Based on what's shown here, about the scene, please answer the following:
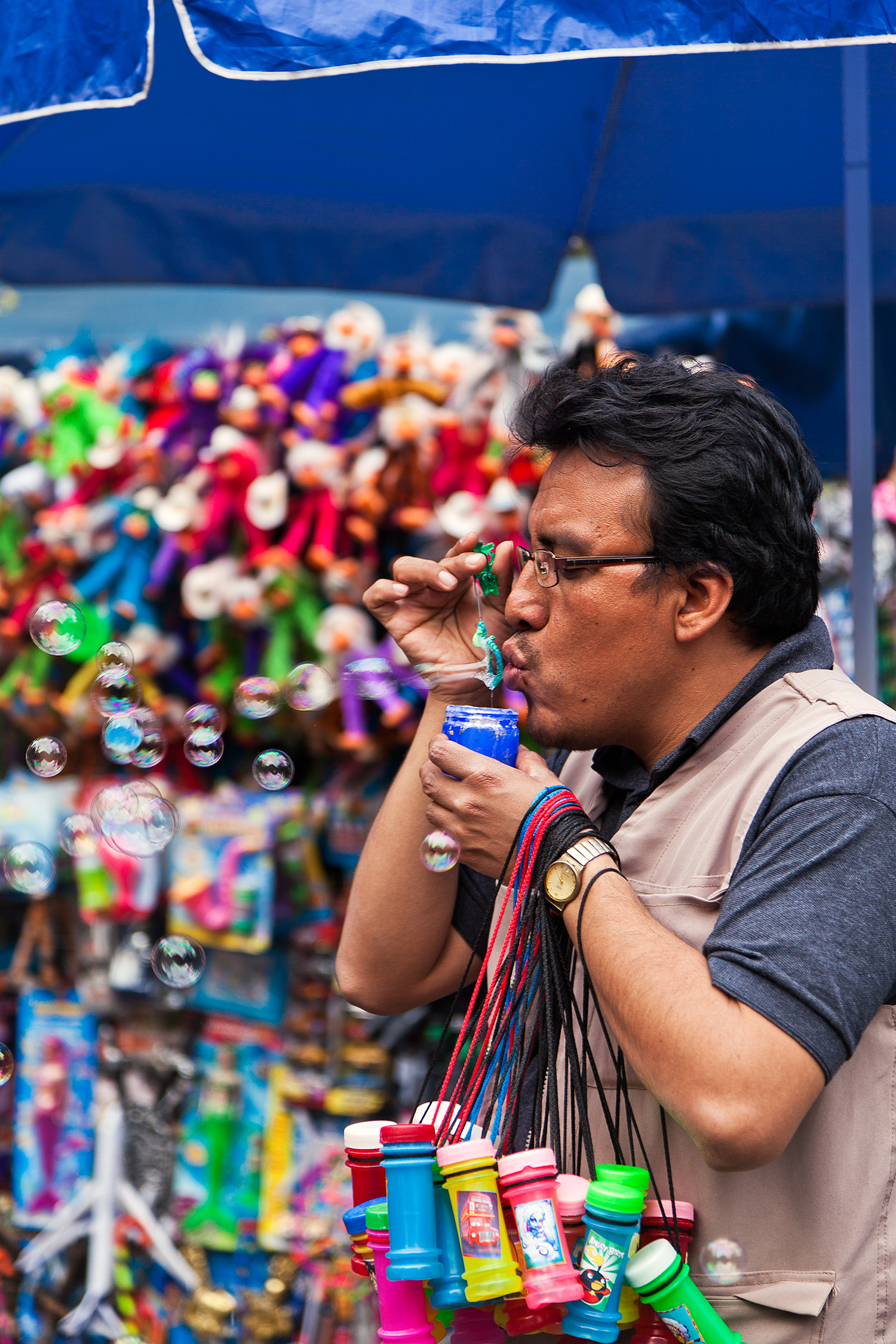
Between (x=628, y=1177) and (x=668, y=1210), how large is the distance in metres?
0.20

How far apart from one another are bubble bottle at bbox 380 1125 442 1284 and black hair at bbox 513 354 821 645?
0.77 metres

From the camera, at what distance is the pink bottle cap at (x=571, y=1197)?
1.07 m

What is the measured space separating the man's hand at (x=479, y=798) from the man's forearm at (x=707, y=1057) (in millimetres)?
244

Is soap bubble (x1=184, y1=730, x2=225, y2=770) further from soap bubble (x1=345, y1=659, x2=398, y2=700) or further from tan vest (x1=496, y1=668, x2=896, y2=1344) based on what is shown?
tan vest (x1=496, y1=668, x2=896, y2=1344)

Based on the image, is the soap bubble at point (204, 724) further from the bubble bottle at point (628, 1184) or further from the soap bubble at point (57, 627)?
the bubble bottle at point (628, 1184)

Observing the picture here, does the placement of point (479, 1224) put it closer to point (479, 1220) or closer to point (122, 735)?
point (479, 1220)

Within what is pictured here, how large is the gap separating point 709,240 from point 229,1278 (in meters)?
2.88

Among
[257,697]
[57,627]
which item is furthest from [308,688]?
[57,627]

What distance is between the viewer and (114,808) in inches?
79.6

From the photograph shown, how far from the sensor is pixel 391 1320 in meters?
1.07

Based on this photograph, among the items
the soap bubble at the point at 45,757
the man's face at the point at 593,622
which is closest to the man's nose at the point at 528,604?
the man's face at the point at 593,622

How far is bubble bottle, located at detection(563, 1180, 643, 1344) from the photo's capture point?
102cm

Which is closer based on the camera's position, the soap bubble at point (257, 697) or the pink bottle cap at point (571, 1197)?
the pink bottle cap at point (571, 1197)

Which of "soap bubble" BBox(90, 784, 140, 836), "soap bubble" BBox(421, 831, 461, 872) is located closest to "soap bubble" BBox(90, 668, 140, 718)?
"soap bubble" BBox(90, 784, 140, 836)
